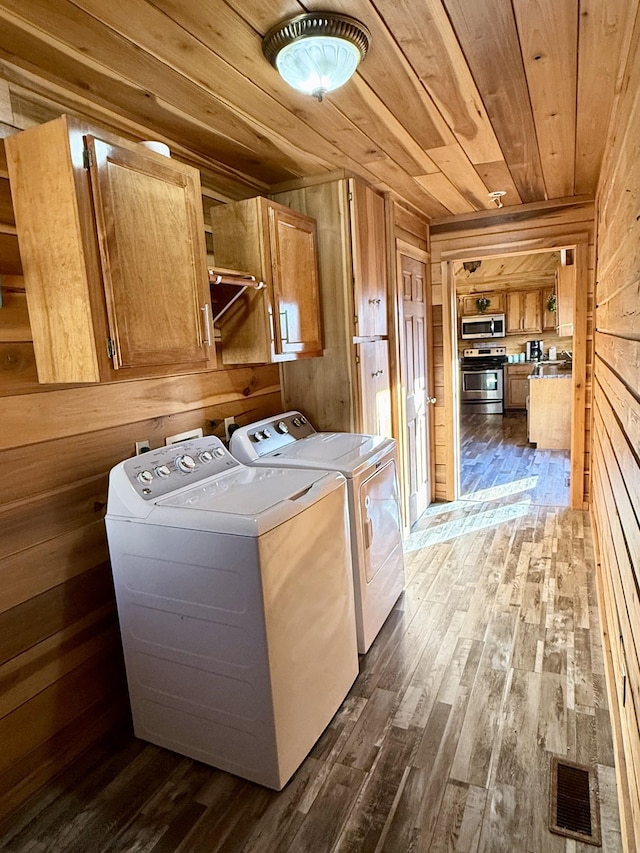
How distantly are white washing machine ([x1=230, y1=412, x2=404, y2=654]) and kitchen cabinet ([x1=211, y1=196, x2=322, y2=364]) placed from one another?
396 mm

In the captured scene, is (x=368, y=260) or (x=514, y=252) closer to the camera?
(x=368, y=260)

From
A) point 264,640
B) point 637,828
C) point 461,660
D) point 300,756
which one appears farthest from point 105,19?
point 461,660

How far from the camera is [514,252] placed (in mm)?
3867

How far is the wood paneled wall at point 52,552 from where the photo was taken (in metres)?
1.57

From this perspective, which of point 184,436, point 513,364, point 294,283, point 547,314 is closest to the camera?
point 184,436

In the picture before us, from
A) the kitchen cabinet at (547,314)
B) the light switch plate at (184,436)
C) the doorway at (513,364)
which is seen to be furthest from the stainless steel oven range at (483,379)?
the light switch plate at (184,436)

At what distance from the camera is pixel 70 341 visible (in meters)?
1.53

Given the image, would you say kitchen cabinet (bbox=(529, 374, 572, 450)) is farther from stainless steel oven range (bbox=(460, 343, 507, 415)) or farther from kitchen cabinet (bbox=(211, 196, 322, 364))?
kitchen cabinet (bbox=(211, 196, 322, 364))

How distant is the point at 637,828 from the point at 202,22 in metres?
2.29

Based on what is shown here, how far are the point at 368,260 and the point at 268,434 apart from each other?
3.88 feet

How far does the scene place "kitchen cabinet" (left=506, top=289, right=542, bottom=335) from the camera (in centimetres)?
800

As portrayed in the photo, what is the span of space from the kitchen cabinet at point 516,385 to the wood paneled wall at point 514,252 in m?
4.34

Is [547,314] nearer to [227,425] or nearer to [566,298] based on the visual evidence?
[566,298]

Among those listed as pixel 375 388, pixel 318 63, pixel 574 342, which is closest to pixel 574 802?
pixel 375 388
